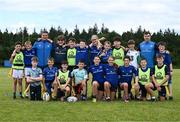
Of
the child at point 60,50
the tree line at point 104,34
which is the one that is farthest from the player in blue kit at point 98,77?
the tree line at point 104,34

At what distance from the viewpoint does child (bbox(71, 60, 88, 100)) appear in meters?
14.0

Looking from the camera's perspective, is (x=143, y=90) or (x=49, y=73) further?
(x=49, y=73)

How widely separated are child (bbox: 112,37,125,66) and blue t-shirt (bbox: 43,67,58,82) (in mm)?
1906

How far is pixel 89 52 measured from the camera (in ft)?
47.9

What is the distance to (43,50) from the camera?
14.6 m

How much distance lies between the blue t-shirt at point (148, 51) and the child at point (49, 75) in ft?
9.14

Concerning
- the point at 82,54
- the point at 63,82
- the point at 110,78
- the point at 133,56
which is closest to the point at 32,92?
the point at 63,82

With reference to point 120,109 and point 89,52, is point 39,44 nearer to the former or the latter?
point 89,52

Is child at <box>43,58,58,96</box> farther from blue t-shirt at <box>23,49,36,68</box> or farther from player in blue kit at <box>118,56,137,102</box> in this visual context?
player in blue kit at <box>118,56,137,102</box>

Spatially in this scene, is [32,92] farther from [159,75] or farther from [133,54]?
[159,75]

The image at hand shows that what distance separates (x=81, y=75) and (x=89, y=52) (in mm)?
967

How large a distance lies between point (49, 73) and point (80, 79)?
970 millimetres

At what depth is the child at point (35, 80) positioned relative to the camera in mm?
14037

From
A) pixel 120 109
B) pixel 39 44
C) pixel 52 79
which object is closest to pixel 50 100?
pixel 52 79
